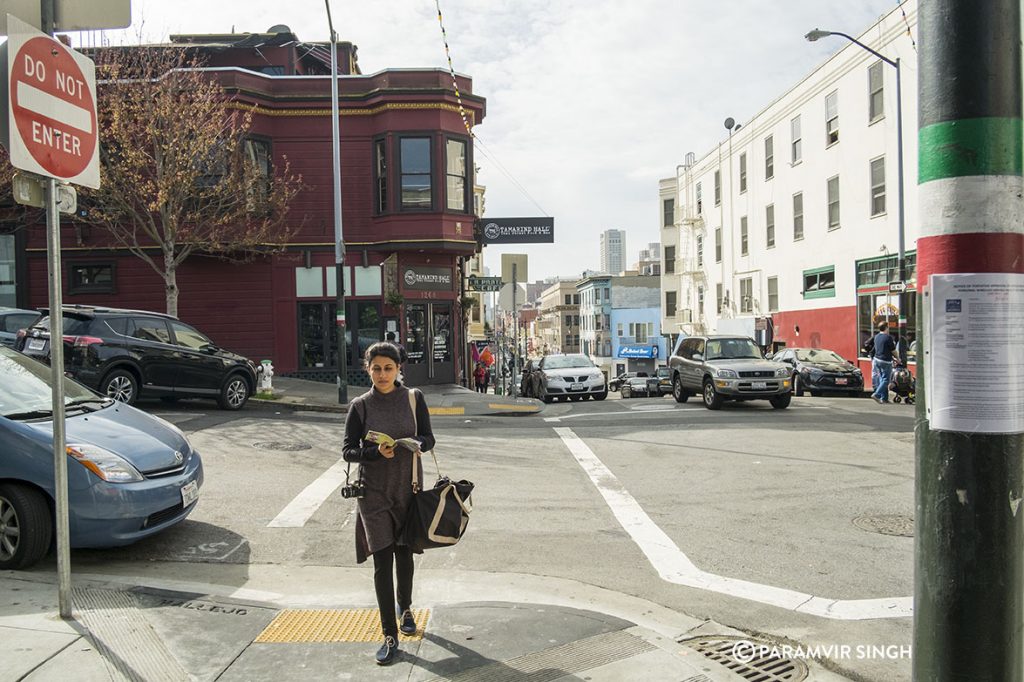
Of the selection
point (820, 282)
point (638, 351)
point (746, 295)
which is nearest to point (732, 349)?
point (820, 282)

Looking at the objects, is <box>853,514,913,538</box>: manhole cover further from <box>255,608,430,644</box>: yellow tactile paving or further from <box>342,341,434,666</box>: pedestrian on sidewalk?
<box>342,341,434,666</box>: pedestrian on sidewalk

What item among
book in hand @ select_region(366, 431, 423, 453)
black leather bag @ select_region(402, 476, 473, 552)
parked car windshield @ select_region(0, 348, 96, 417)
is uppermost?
parked car windshield @ select_region(0, 348, 96, 417)

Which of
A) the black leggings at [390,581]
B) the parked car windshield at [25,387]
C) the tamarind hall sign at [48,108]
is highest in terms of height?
the tamarind hall sign at [48,108]

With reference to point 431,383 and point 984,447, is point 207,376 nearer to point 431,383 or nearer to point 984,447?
point 431,383

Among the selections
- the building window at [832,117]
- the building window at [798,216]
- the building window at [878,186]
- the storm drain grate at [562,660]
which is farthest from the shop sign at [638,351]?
the storm drain grate at [562,660]

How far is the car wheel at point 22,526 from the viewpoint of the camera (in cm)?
542

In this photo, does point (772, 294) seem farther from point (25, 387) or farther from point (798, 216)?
point (25, 387)

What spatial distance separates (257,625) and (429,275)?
1905 centimetres

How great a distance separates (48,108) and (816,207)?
2941cm

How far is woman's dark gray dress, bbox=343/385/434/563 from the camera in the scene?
14.0 feet

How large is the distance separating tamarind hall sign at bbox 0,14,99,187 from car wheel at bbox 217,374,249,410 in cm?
1117

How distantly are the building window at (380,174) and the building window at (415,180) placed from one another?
622 millimetres

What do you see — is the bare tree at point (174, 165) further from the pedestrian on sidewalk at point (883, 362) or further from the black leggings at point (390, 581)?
the pedestrian on sidewalk at point (883, 362)

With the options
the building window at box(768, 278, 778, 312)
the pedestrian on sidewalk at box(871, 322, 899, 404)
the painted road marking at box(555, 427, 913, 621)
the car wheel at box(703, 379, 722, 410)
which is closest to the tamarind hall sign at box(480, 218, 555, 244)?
the car wheel at box(703, 379, 722, 410)
